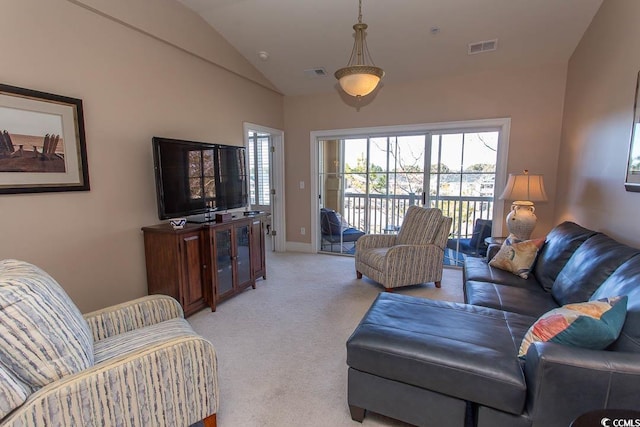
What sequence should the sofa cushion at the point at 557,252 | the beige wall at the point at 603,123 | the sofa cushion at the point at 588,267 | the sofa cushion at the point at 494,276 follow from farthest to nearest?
1. the sofa cushion at the point at 494,276
2. the sofa cushion at the point at 557,252
3. the beige wall at the point at 603,123
4. the sofa cushion at the point at 588,267

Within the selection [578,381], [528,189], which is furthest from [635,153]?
[578,381]

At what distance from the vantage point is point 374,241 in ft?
12.6

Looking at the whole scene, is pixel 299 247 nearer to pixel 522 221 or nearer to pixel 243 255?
pixel 243 255

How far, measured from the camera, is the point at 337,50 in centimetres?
378

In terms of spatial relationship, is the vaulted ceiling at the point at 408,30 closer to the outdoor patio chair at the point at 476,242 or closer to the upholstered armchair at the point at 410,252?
the upholstered armchair at the point at 410,252

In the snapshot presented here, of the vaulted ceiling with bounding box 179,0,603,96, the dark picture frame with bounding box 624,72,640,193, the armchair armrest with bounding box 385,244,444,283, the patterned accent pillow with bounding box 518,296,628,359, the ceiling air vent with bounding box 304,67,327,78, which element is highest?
the vaulted ceiling with bounding box 179,0,603,96

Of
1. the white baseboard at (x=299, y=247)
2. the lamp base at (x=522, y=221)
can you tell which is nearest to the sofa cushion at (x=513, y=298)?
the lamp base at (x=522, y=221)

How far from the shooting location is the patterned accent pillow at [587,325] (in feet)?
4.05

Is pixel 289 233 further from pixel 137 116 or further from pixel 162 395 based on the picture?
pixel 162 395

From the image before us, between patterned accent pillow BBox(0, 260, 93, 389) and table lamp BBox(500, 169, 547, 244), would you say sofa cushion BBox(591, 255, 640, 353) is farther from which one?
patterned accent pillow BBox(0, 260, 93, 389)

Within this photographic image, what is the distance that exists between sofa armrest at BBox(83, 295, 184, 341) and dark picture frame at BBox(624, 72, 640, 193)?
123 inches

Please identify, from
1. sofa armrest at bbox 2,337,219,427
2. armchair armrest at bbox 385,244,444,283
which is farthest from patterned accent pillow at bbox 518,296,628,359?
armchair armrest at bbox 385,244,444,283

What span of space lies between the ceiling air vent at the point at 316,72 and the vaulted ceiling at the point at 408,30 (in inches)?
2.8

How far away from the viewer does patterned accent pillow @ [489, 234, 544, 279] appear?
2654 mm
